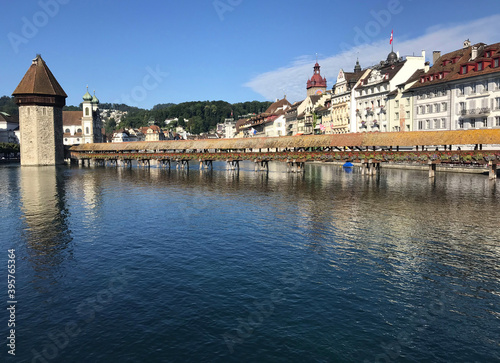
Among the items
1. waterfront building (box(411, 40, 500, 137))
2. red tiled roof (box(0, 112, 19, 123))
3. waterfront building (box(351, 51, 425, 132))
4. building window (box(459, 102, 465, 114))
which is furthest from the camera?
red tiled roof (box(0, 112, 19, 123))

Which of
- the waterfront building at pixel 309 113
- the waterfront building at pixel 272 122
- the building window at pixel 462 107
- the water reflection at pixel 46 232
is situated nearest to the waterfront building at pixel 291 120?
the waterfront building at pixel 272 122

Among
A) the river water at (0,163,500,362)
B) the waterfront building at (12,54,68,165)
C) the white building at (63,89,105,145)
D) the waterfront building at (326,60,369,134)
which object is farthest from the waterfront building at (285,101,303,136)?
the river water at (0,163,500,362)

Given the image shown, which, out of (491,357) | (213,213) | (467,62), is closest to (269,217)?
(213,213)

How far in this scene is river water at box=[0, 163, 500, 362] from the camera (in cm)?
1016

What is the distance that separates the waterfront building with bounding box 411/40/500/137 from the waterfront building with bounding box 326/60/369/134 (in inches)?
861

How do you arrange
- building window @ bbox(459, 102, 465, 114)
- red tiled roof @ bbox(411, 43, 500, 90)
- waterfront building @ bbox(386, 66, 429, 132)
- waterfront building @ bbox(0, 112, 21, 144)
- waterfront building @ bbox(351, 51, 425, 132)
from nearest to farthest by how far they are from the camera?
1. red tiled roof @ bbox(411, 43, 500, 90)
2. building window @ bbox(459, 102, 465, 114)
3. waterfront building @ bbox(386, 66, 429, 132)
4. waterfront building @ bbox(351, 51, 425, 132)
5. waterfront building @ bbox(0, 112, 21, 144)

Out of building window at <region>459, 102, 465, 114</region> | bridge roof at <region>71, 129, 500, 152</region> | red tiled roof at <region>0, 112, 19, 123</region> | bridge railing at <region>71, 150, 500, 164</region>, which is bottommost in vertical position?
bridge railing at <region>71, 150, 500, 164</region>

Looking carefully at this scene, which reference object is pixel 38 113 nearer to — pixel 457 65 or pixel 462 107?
pixel 457 65

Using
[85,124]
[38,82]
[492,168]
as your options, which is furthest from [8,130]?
[492,168]

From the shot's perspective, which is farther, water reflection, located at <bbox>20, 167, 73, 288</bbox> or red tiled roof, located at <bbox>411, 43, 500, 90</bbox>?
red tiled roof, located at <bbox>411, 43, 500, 90</bbox>

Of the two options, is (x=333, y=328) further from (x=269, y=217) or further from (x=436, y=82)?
(x=436, y=82)

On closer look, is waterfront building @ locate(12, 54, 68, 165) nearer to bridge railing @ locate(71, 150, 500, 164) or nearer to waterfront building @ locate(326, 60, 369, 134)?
bridge railing @ locate(71, 150, 500, 164)

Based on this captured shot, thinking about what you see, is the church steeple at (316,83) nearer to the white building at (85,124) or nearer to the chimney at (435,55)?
the chimney at (435,55)

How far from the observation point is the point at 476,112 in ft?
173
